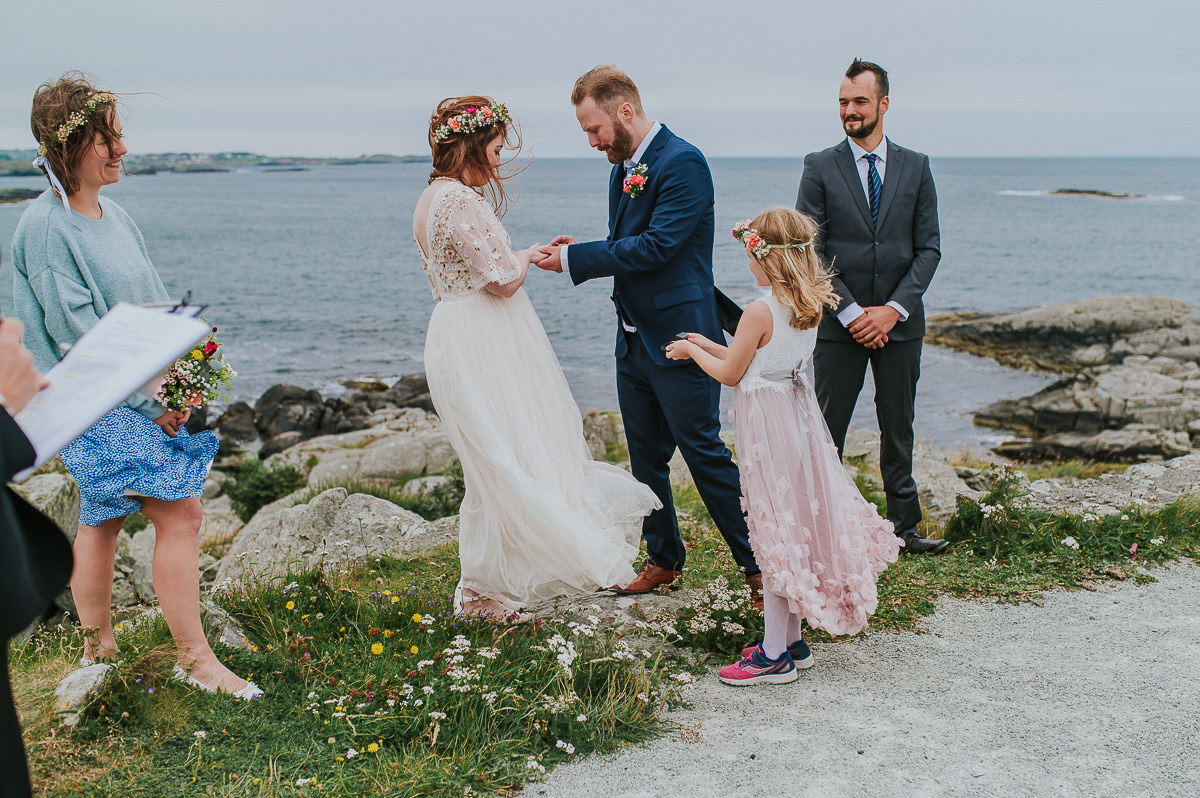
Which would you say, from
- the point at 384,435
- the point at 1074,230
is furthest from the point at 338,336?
the point at 1074,230

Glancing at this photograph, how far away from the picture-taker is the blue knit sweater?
12.1 feet

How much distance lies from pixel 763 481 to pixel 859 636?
3.74 feet

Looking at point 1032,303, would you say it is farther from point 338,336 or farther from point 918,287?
point 918,287

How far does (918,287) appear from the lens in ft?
18.6

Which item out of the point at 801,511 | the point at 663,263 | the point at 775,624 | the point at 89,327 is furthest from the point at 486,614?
the point at 89,327

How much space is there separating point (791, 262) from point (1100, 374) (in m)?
17.7

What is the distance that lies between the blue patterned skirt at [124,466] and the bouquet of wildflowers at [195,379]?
14cm

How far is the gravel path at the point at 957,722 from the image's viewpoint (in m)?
3.34

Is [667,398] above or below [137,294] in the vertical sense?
below

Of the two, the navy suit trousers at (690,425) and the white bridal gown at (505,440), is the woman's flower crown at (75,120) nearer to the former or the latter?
the white bridal gown at (505,440)

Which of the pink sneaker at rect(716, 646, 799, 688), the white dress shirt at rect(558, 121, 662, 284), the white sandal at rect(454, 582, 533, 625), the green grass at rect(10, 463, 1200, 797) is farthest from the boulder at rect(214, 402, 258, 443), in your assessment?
the pink sneaker at rect(716, 646, 799, 688)

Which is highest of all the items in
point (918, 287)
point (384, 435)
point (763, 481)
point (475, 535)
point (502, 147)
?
point (502, 147)

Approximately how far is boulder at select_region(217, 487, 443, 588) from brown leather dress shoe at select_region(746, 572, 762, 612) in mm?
2648

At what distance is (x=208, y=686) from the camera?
12.6 feet
